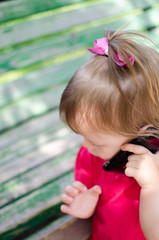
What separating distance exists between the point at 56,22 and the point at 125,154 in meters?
1.73

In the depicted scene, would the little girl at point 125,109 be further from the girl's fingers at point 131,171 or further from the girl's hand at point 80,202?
the girl's hand at point 80,202

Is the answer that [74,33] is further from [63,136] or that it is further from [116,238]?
[116,238]

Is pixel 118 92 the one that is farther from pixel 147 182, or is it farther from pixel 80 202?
pixel 80 202

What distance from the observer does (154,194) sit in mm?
1231

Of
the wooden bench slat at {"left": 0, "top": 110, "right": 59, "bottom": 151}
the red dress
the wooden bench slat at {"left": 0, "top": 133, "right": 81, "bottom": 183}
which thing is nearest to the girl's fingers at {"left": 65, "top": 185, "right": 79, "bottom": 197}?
the red dress

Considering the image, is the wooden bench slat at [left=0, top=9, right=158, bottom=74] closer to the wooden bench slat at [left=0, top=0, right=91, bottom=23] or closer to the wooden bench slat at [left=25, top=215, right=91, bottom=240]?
the wooden bench slat at [left=0, top=0, right=91, bottom=23]

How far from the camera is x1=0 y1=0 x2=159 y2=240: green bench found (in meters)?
1.72

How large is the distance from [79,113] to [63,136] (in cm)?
109

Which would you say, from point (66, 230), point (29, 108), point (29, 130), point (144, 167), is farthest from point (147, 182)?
point (29, 108)

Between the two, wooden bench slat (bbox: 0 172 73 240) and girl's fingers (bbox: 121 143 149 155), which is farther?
wooden bench slat (bbox: 0 172 73 240)

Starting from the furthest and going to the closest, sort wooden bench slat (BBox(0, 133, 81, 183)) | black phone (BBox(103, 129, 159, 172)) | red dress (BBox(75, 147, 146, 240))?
wooden bench slat (BBox(0, 133, 81, 183))
red dress (BBox(75, 147, 146, 240))
black phone (BBox(103, 129, 159, 172))

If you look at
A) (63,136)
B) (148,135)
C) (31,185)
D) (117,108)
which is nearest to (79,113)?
(117,108)

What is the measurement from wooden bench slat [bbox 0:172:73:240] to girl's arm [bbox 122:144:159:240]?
0.61 metres

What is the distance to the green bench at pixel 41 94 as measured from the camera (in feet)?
5.65
